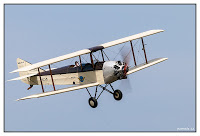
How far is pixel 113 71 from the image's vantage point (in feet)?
59.3

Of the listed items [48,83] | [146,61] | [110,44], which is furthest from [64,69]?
[146,61]

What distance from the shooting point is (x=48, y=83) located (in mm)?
20812

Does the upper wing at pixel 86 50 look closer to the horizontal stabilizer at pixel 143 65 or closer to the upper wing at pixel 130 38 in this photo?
the upper wing at pixel 130 38

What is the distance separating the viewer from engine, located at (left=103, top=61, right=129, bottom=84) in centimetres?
1808

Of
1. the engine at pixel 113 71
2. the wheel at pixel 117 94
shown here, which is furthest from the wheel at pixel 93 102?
the wheel at pixel 117 94

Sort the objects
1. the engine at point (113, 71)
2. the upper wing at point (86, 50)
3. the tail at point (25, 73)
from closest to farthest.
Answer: the upper wing at point (86, 50) → the engine at point (113, 71) → the tail at point (25, 73)

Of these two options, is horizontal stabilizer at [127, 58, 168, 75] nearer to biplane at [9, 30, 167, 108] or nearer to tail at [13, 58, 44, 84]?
biplane at [9, 30, 167, 108]

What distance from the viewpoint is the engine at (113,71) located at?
1808 centimetres

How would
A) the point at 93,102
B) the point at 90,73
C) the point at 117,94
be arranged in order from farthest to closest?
the point at 117,94, the point at 93,102, the point at 90,73

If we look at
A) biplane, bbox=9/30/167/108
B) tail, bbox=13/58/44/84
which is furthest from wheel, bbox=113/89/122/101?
tail, bbox=13/58/44/84

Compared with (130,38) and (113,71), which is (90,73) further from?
(130,38)

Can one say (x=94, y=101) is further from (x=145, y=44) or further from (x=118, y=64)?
(x=145, y=44)

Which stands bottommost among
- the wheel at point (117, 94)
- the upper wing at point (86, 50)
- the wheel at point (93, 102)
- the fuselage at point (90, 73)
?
the wheel at point (93, 102)

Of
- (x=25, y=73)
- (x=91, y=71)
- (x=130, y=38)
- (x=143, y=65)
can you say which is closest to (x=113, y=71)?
(x=91, y=71)
